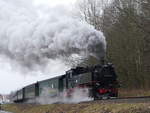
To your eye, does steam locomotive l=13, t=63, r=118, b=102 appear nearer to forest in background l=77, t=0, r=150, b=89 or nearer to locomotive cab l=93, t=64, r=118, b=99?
locomotive cab l=93, t=64, r=118, b=99

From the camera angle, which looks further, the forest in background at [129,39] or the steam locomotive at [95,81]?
the forest in background at [129,39]

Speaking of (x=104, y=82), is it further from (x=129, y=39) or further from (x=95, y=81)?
(x=129, y=39)

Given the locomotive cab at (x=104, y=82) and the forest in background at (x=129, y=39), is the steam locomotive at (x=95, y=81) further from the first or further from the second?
the forest in background at (x=129, y=39)

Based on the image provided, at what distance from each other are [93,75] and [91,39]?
2694 mm

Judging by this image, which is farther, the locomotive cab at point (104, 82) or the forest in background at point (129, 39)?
the forest in background at point (129, 39)

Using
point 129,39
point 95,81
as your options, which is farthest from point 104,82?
point 129,39

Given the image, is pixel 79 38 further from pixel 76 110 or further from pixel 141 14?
pixel 141 14

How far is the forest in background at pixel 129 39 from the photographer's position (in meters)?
30.2

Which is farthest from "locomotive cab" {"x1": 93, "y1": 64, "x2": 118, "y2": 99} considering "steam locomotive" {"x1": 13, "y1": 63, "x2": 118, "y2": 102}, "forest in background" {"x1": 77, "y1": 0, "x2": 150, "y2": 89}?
"forest in background" {"x1": 77, "y1": 0, "x2": 150, "y2": 89}

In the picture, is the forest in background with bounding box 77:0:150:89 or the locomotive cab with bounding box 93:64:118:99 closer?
the locomotive cab with bounding box 93:64:118:99

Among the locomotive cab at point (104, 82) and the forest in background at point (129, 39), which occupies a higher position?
the forest in background at point (129, 39)

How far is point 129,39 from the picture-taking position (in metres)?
32.8

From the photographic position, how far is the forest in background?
30.2 meters

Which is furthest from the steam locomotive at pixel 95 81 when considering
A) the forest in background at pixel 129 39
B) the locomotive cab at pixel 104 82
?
the forest in background at pixel 129 39
